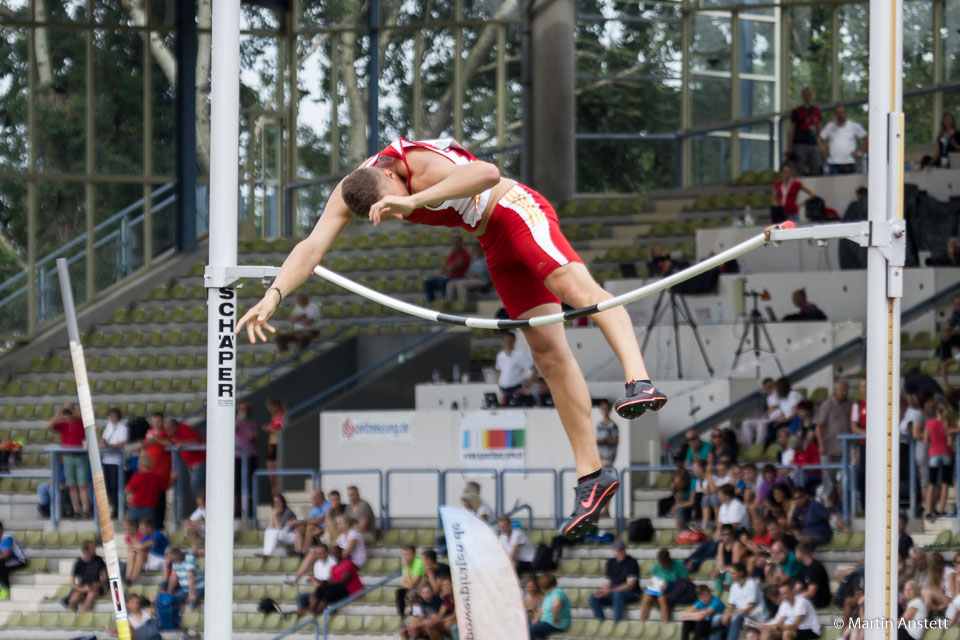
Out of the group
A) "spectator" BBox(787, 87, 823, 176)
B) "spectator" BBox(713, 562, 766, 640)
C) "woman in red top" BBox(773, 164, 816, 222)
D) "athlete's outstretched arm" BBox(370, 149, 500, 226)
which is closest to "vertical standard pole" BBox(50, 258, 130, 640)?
"athlete's outstretched arm" BBox(370, 149, 500, 226)

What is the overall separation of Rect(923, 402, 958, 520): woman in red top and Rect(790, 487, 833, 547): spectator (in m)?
0.74

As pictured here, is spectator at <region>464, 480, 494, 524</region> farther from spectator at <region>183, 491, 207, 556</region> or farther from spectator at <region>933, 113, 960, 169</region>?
spectator at <region>933, 113, 960, 169</region>

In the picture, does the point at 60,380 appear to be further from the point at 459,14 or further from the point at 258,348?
the point at 459,14

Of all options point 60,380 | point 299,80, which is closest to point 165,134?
point 299,80

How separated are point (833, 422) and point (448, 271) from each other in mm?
6430

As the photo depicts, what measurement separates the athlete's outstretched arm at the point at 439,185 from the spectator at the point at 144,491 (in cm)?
984

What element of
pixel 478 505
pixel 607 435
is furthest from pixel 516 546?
pixel 607 435

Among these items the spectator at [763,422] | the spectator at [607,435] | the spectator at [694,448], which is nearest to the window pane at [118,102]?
the spectator at [607,435]

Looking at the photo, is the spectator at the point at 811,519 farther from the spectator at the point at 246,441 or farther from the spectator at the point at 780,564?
the spectator at the point at 246,441

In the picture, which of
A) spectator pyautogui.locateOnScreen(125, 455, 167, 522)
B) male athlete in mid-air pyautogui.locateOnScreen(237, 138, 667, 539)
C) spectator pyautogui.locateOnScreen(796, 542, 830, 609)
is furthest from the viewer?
spectator pyautogui.locateOnScreen(125, 455, 167, 522)

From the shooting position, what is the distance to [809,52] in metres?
A: 21.4

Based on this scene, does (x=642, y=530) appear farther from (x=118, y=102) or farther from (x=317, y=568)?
(x=118, y=102)

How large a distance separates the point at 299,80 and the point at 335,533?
11.4 m

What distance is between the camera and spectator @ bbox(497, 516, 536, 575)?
12.3 metres
